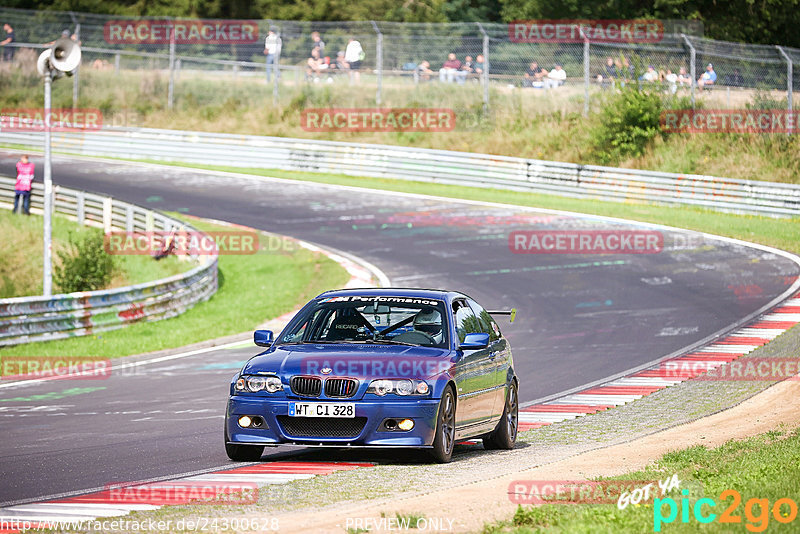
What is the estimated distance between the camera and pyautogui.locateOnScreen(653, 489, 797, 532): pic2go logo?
641cm

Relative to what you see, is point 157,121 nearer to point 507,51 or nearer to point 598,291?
point 507,51

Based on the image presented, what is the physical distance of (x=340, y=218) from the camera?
32.1 meters

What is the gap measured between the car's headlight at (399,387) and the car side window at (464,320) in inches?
45.5

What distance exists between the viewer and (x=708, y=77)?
36.1 m

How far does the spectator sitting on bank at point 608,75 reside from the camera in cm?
3825

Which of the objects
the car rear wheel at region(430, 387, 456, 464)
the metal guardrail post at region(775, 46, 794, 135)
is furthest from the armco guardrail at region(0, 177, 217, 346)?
the metal guardrail post at region(775, 46, 794, 135)

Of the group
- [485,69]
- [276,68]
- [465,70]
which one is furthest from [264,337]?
[276,68]

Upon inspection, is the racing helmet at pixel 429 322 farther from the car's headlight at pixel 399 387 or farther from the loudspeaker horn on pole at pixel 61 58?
the loudspeaker horn on pole at pixel 61 58

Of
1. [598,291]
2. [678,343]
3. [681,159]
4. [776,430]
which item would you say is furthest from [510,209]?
[776,430]

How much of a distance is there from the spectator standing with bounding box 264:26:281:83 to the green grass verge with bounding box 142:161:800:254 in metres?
4.98

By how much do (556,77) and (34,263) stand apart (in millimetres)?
18208

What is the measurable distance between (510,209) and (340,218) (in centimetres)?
454

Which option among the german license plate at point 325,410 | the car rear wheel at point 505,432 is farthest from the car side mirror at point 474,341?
the german license plate at point 325,410

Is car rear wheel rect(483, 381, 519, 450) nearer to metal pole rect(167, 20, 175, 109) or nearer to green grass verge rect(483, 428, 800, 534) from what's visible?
green grass verge rect(483, 428, 800, 534)
